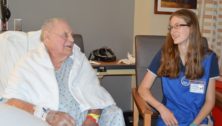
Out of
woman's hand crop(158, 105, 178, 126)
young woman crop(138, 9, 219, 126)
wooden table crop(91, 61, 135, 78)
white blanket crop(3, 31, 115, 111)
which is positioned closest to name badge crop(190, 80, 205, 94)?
young woman crop(138, 9, 219, 126)

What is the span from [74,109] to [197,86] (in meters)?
0.79

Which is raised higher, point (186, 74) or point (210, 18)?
point (210, 18)

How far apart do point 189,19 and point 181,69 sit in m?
0.32

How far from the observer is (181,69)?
1.93 meters

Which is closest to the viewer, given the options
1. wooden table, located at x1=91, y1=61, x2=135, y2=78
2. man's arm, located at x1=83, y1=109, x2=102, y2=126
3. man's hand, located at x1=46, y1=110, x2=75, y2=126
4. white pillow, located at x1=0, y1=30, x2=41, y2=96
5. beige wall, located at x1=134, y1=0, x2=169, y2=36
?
man's hand, located at x1=46, y1=110, x2=75, y2=126

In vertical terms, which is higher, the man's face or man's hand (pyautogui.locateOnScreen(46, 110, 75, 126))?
the man's face

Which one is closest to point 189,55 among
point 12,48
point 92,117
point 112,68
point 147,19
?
point 92,117

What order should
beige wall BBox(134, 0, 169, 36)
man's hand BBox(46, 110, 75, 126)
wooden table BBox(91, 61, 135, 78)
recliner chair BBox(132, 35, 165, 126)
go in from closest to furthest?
man's hand BBox(46, 110, 75, 126) < recliner chair BBox(132, 35, 165, 126) < wooden table BBox(91, 61, 135, 78) < beige wall BBox(134, 0, 169, 36)

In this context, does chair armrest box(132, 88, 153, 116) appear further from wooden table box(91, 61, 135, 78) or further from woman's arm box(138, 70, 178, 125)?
wooden table box(91, 61, 135, 78)

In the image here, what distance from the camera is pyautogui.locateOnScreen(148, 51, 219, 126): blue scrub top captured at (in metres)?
1.90

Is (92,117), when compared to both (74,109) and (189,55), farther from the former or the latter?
(189,55)

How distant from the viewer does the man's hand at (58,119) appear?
1702 millimetres

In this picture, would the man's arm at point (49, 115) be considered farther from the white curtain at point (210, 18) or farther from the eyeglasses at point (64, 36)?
the white curtain at point (210, 18)

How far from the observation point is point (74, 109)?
1871 mm
